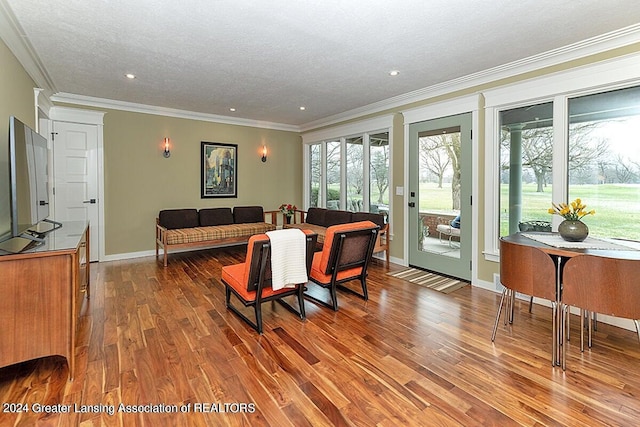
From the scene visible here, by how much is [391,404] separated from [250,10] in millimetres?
2903

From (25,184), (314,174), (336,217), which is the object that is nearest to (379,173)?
(336,217)

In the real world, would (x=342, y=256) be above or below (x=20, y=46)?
below

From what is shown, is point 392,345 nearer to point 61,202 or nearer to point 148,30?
point 148,30

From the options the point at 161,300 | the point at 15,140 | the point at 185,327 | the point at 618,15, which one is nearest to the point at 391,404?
the point at 185,327

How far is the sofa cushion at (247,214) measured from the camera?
20.7 feet

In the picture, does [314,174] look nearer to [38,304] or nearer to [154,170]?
[154,170]

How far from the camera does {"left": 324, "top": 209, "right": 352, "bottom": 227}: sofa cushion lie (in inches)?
219

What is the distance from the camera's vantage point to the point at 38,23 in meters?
2.63

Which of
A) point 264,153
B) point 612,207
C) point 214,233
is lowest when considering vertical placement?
point 214,233

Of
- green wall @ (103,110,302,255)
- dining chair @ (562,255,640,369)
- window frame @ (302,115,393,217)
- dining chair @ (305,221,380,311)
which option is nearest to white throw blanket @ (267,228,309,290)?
dining chair @ (305,221,380,311)

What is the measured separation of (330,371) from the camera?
2164 millimetres

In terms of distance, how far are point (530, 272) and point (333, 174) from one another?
451 cm

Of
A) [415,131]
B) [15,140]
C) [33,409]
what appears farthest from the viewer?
[415,131]

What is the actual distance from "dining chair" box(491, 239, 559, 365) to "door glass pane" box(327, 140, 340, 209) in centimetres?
406
